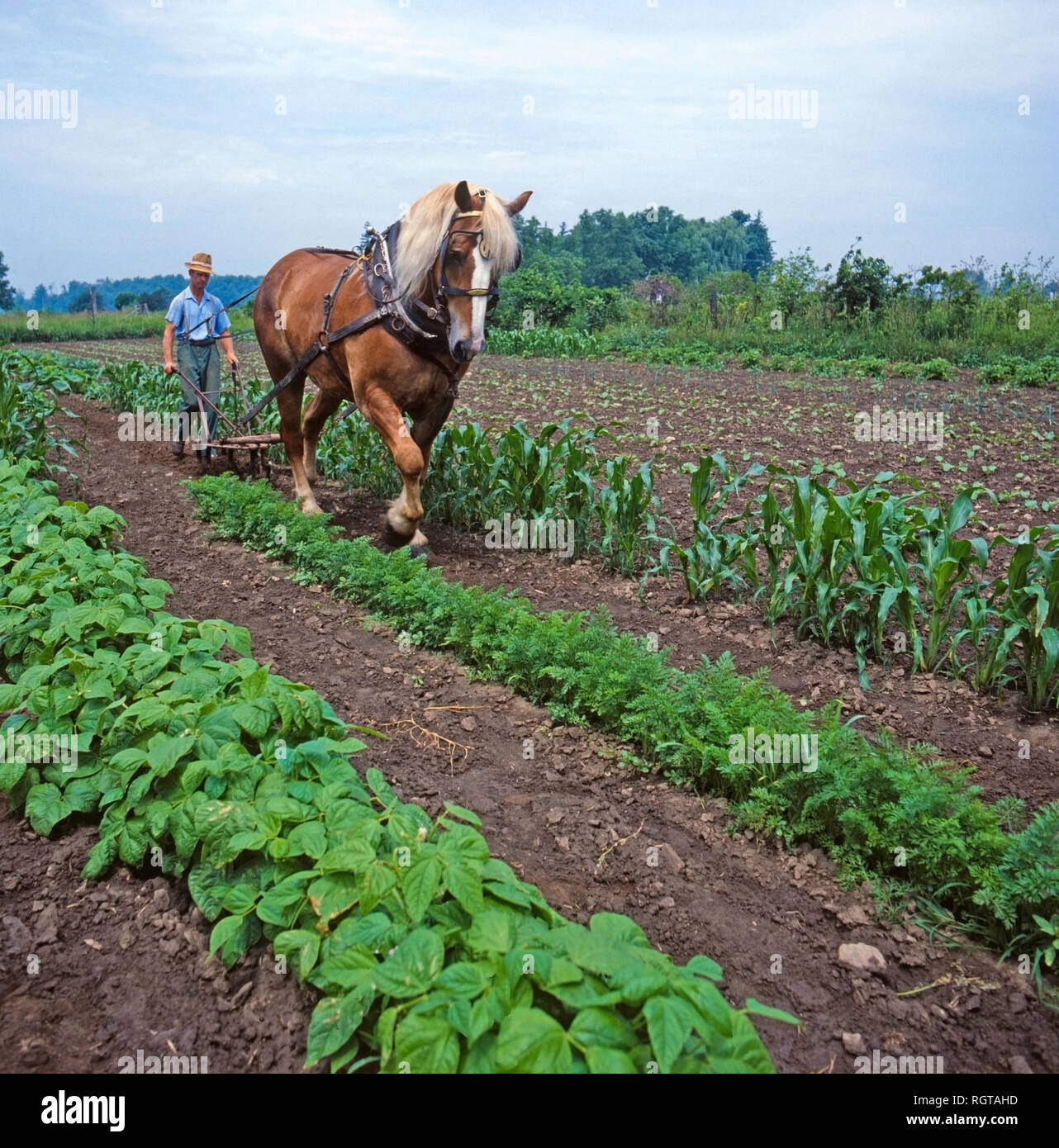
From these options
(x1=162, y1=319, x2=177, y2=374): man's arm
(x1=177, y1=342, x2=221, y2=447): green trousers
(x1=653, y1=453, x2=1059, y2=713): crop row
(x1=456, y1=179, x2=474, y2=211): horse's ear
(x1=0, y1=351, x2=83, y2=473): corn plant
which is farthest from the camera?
(x1=177, y1=342, x2=221, y2=447): green trousers

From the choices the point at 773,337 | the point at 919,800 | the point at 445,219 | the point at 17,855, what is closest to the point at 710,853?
the point at 919,800

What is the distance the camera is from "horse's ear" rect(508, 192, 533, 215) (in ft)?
18.3

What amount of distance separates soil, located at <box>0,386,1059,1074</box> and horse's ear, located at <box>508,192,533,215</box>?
Answer: 2945mm

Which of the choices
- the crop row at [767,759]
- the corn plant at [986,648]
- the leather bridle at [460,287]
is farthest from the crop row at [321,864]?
the leather bridle at [460,287]

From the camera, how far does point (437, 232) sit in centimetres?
541

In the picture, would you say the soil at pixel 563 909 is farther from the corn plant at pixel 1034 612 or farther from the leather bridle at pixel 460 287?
the leather bridle at pixel 460 287

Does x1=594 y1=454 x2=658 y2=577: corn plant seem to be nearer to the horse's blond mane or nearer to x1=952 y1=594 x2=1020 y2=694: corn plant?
the horse's blond mane

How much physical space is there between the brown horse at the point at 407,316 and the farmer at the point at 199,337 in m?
1.81

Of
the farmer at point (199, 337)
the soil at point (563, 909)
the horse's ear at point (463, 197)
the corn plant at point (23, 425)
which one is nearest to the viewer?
the soil at point (563, 909)

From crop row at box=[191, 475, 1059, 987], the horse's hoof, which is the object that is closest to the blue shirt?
the horse's hoof

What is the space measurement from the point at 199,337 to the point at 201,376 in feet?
1.79

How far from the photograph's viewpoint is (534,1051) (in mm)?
1665

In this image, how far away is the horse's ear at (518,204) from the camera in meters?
5.59

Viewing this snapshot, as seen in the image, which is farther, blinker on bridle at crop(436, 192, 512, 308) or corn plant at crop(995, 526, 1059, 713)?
blinker on bridle at crop(436, 192, 512, 308)
